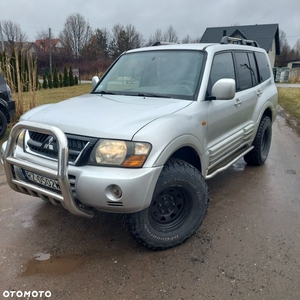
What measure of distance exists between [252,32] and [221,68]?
134 feet

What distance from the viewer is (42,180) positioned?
257 centimetres

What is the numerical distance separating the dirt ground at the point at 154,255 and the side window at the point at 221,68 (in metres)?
1.51

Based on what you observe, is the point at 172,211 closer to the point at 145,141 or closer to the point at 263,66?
the point at 145,141

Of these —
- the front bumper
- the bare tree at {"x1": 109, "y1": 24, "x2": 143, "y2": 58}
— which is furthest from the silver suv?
the bare tree at {"x1": 109, "y1": 24, "x2": 143, "y2": 58}

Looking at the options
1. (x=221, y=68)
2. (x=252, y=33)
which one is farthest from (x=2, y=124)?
(x=252, y=33)

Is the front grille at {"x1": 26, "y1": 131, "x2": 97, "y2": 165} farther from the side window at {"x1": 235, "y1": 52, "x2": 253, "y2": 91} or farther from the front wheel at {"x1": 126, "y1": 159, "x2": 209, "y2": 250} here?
the side window at {"x1": 235, "y1": 52, "x2": 253, "y2": 91}

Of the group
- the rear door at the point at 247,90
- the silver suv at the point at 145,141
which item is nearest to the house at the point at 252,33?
the rear door at the point at 247,90

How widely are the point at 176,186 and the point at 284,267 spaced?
1129 millimetres

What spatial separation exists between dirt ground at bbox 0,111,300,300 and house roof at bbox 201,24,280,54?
36621 millimetres

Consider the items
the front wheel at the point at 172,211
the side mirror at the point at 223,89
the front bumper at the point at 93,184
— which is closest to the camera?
the front bumper at the point at 93,184

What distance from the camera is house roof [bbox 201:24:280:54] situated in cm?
3709

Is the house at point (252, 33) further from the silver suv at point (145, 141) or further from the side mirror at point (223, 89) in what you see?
the side mirror at point (223, 89)

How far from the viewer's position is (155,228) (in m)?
2.76

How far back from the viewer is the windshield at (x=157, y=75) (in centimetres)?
332
